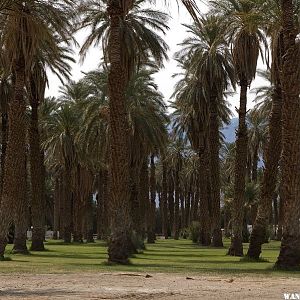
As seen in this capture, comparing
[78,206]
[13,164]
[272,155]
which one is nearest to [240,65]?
[272,155]

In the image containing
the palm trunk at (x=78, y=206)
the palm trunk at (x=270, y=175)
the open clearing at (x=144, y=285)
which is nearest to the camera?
the open clearing at (x=144, y=285)

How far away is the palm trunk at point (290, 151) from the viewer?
20391mm

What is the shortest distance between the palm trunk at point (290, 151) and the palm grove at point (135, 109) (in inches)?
1.3

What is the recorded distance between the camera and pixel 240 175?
33219mm

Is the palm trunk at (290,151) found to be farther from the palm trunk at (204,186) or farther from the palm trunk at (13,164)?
the palm trunk at (204,186)

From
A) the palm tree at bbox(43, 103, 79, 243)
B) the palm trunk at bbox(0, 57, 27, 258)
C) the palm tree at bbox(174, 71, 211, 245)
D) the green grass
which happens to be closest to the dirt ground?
the green grass

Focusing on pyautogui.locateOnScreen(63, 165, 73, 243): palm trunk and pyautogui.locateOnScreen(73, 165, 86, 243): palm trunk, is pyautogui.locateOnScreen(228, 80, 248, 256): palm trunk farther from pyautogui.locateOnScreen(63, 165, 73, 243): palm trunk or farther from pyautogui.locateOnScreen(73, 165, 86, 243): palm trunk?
pyautogui.locateOnScreen(73, 165, 86, 243): palm trunk

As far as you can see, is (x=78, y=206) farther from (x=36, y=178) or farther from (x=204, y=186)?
(x=36, y=178)

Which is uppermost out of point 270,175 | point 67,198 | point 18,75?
point 18,75

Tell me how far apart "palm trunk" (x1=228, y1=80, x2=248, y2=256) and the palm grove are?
0.20 feet

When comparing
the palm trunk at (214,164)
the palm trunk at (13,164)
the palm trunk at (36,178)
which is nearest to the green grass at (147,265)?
the palm trunk at (13,164)

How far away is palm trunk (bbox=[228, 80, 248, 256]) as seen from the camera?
33.2 metres

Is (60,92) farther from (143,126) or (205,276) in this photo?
(205,276)

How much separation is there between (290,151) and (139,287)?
353 inches
